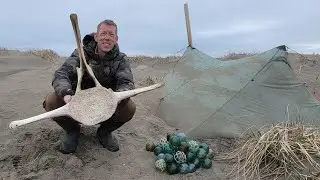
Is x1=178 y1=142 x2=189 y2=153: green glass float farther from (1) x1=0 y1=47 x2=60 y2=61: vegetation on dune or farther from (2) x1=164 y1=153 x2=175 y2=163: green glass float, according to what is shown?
(1) x1=0 y1=47 x2=60 y2=61: vegetation on dune

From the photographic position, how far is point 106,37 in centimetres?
381

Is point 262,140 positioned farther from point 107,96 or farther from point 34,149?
point 34,149

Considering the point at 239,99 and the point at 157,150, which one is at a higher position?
the point at 239,99

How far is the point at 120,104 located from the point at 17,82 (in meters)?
3.36

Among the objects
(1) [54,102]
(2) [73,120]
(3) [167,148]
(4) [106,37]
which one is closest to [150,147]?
(3) [167,148]

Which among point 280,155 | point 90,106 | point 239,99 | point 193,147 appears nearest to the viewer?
point 90,106

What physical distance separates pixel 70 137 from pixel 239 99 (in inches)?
79.0

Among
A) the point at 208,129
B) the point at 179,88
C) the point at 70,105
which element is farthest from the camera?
the point at 179,88

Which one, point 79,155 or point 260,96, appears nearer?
point 79,155

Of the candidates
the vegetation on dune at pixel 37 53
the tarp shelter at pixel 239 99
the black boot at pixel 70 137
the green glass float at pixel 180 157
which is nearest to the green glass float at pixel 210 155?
the green glass float at pixel 180 157

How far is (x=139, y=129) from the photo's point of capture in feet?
15.7

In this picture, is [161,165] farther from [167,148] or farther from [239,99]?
[239,99]

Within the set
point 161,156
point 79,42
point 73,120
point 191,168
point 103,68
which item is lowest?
point 191,168

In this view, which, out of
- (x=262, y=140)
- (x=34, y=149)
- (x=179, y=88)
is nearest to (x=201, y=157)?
(x=262, y=140)
